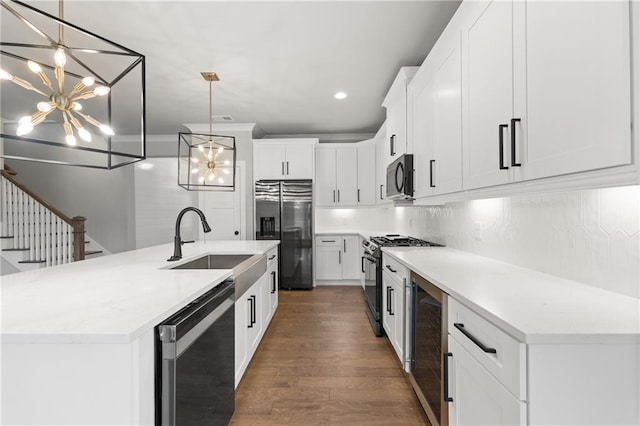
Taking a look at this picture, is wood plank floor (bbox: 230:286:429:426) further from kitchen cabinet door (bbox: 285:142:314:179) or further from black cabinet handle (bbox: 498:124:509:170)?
kitchen cabinet door (bbox: 285:142:314:179)

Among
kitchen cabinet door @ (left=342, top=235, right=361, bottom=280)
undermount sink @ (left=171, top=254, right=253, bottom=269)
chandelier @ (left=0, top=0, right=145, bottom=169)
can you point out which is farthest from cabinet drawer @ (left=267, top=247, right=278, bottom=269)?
kitchen cabinet door @ (left=342, top=235, right=361, bottom=280)

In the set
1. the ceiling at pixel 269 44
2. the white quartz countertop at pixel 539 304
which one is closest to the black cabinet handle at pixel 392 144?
the ceiling at pixel 269 44

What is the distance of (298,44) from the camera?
2684 mm

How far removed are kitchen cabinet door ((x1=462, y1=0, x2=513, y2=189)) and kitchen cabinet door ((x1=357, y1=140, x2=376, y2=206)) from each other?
357cm

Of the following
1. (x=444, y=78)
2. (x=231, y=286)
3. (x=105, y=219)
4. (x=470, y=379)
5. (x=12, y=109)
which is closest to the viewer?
(x=470, y=379)

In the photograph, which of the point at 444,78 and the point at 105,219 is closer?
the point at 444,78

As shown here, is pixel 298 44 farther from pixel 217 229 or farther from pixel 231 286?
pixel 217 229

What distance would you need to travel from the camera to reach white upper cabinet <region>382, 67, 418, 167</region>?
116 inches

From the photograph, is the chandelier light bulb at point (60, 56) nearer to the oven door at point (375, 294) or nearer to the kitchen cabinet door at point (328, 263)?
the oven door at point (375, 294)

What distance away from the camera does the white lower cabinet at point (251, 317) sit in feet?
7.13

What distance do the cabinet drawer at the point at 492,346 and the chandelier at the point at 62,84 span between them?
59.5 inches

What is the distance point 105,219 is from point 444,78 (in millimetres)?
6079

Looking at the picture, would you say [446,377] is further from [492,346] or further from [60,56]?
[60,56]

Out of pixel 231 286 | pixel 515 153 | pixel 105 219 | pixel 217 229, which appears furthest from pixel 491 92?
pixel 105 219
